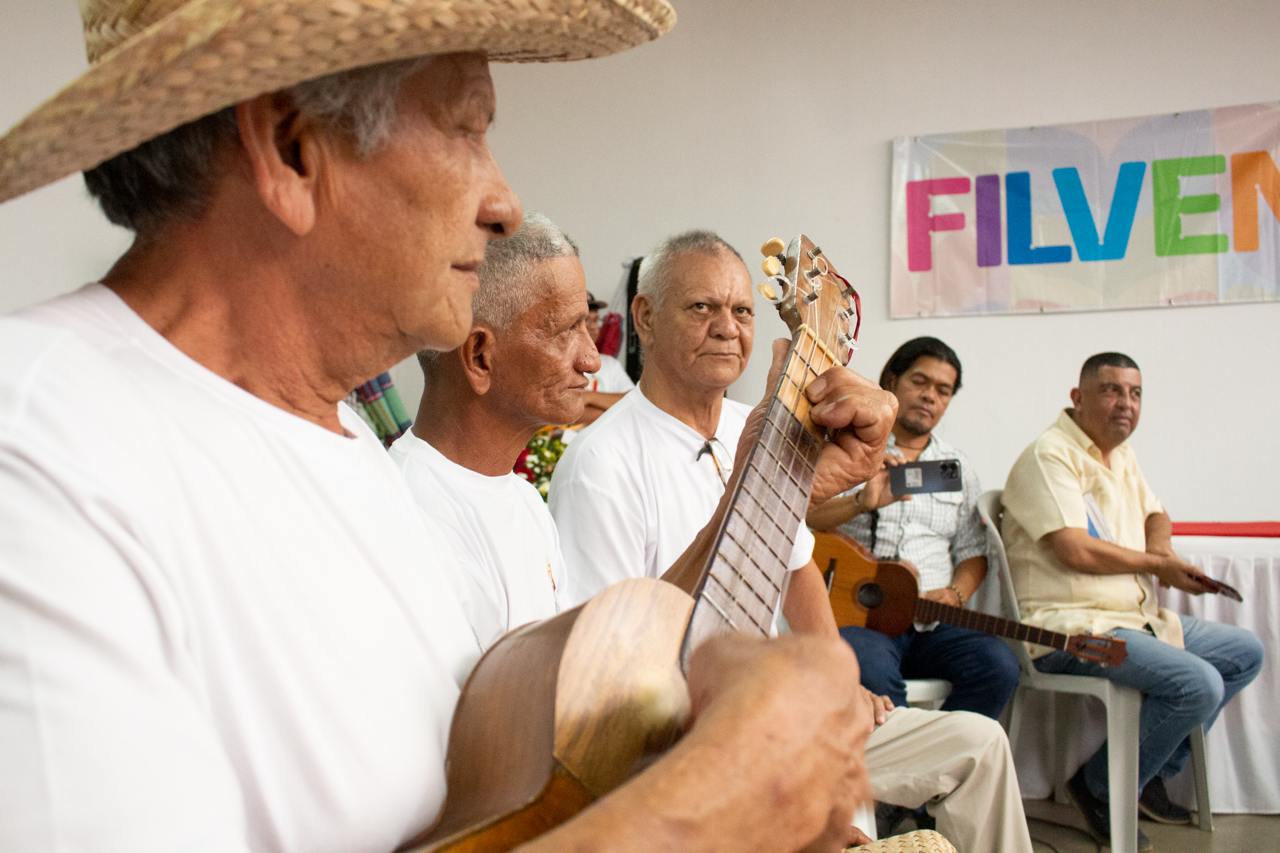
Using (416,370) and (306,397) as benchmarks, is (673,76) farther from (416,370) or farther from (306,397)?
(306,397)

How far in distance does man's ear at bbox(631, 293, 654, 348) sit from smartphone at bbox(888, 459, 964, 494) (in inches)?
46.8

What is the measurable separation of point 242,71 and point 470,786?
0.54m

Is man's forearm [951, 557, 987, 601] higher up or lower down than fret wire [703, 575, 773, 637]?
→ lower down

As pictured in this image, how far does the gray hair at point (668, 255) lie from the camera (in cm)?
283

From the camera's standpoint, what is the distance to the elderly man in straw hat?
65 cm

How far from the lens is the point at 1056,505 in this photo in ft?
13.8

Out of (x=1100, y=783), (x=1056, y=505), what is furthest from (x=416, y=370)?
(x=1100, y=783)

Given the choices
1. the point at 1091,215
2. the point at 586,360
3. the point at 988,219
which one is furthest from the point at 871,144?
the point at 586,360

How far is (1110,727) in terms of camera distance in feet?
12.5

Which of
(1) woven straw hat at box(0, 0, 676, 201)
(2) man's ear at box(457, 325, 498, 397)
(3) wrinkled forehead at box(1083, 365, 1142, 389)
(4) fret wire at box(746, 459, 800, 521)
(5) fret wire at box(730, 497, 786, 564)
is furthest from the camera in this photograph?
(3) wrinkled forehead at box(1083, 365, 1142, 389)

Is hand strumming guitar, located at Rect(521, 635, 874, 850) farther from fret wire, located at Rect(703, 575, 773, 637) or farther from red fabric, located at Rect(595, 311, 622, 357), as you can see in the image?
red fabric, located at Rect(595, 311, 622, 357)

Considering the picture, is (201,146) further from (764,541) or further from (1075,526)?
(1075,526)

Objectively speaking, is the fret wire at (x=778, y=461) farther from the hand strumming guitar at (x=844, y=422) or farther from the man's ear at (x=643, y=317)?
the man's ear at (x=643, y=317)

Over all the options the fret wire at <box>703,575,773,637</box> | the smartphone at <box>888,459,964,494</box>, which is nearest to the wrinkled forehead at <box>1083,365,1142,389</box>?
the smartphone at <box>888,459,964,494</box>
